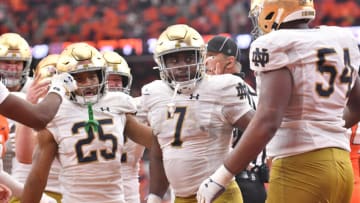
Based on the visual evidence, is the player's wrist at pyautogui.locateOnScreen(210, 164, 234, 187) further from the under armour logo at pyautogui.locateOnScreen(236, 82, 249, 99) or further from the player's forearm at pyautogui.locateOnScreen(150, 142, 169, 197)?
the player's forearm at pyautogui.locateOnScreen(150, 142, 169, 197)

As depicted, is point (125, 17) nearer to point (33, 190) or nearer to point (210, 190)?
point (33, 190)

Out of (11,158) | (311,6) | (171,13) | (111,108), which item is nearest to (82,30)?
(171,13)

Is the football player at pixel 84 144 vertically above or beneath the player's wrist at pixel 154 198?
above

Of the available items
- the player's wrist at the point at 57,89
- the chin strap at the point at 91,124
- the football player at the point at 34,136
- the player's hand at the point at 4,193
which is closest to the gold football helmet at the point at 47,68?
the football player at the point at 34,136

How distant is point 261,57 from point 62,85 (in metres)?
1.24

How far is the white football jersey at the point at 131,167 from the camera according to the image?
17.1 ft

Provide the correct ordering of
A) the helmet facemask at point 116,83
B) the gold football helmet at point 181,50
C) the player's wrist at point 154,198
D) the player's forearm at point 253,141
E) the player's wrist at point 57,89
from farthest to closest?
the helmet facemask at point 116,83 < the player's wrist at point 154,198 < the gold football helmet at point 181,50 < the player's wrist at point 57,89 < the player's forearm at point 253,141

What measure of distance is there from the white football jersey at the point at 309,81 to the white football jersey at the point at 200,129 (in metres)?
0.76

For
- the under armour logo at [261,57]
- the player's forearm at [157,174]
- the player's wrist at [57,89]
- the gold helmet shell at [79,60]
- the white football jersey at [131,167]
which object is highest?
the under armour logo at [261,57]

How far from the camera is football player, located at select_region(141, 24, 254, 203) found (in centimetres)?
404

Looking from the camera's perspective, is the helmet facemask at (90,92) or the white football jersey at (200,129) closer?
the white football jersey at (200,129)

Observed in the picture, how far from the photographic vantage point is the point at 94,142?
4.39m

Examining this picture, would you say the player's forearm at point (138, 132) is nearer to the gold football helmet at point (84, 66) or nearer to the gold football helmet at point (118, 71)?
the gold football helmet at point (84, 66)

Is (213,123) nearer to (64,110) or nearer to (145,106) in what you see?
(145,106)
